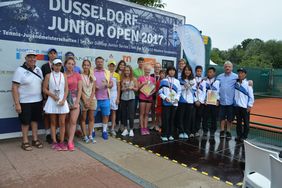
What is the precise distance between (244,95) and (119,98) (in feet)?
9.85

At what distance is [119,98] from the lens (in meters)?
6.52

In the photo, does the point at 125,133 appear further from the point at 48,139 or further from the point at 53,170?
the point at 53,170

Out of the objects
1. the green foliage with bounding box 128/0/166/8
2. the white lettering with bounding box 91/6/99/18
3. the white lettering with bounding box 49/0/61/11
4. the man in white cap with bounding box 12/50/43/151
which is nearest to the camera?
the man in white cap with bounding box 12/50/43/151

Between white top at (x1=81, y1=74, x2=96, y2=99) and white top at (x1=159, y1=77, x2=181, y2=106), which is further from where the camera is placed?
white top at (x1=159, y1=77, x2=181, y2=106)

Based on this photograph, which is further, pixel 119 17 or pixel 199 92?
pixel 119 17

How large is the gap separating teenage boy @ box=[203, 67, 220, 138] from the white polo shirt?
3.92m

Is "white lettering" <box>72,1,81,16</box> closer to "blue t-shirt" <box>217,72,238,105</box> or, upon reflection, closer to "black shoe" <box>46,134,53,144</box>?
"black shoe" <box>46,134,53,144</box>

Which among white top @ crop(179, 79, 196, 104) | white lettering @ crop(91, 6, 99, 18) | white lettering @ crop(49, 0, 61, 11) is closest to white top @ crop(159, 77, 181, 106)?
white top @ crop(179, 79, 196, 104)

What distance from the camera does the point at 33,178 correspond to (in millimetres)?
3848

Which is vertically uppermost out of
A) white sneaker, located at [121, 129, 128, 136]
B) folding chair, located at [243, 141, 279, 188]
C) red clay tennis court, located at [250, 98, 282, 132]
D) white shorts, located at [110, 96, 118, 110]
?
white shorts, located at [110, 96, 118, 110]

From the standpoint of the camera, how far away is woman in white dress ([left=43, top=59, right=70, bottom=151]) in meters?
5.00

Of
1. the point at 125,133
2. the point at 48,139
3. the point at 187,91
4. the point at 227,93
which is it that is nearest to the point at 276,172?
the point at 187,91

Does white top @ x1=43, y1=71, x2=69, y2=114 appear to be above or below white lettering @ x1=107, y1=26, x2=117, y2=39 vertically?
below

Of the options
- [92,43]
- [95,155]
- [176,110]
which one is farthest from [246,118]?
[92,43]
